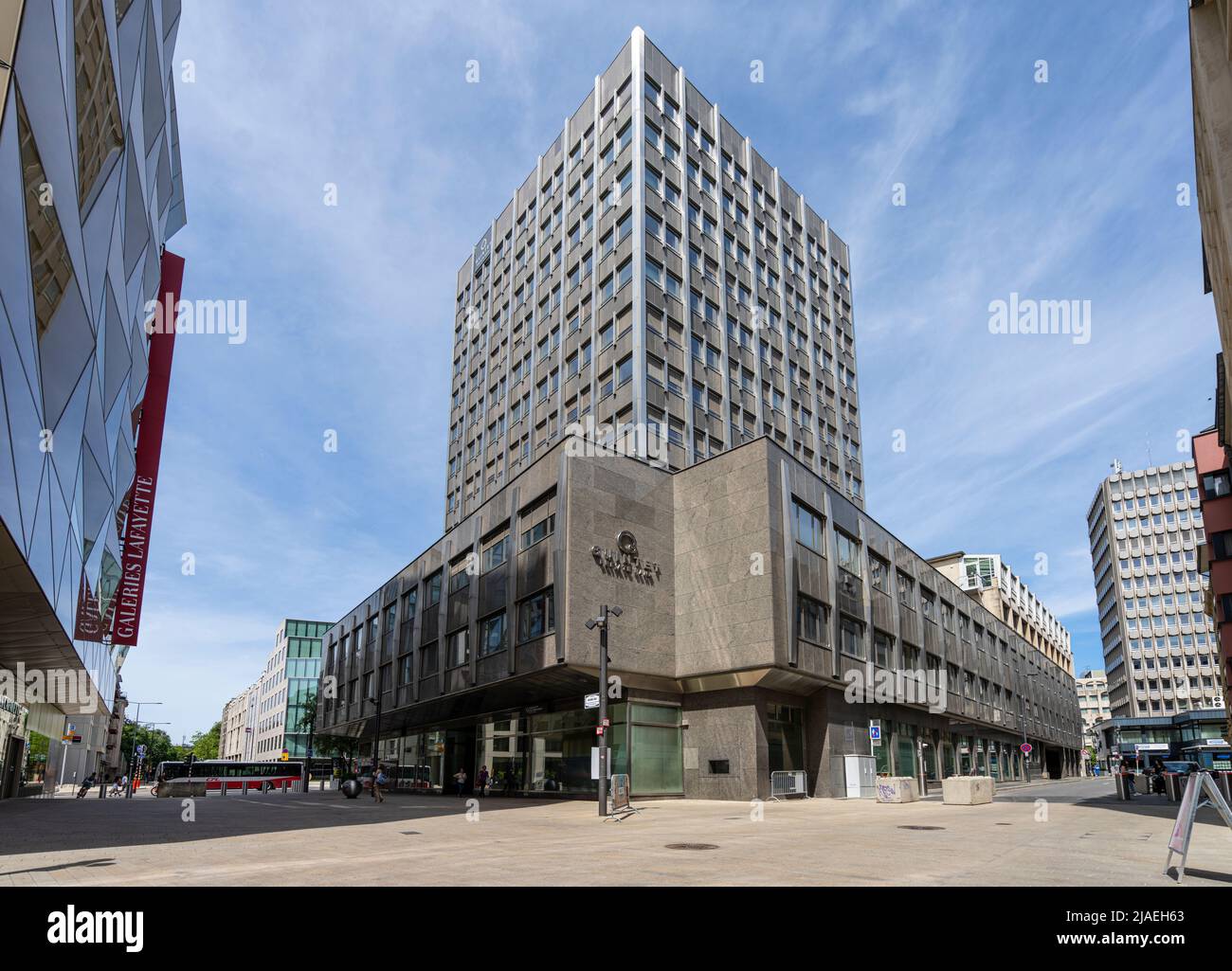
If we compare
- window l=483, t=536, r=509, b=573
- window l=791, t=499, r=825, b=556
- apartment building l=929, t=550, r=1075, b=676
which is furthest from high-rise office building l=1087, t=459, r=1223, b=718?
window l=483, t=536, r=509, b=573

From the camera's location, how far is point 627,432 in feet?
149

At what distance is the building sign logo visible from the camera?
1261 inches

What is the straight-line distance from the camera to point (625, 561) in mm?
33062

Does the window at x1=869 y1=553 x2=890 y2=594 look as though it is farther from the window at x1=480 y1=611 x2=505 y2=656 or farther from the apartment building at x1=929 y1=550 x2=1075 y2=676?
the apartment building at x1=929 y1=550 x2=1075 y2=676

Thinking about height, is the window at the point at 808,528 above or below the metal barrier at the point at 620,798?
above

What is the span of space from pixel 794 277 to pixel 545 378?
23487 mm

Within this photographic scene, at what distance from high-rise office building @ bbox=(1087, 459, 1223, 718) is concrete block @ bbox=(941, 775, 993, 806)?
114 m

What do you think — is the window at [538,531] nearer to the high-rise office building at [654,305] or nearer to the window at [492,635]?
the window at [492,635]

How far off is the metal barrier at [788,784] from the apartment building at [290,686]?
92.1 metres

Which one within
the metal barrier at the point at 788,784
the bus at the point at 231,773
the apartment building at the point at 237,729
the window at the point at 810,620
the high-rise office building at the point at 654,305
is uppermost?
the high-rise office building at the point at 654,305

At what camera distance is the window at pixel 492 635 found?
36938 mm

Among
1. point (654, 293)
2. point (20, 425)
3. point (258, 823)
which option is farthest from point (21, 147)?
point (654, 293)

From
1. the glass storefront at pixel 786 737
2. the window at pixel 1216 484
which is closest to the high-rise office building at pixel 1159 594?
the window at pixel 1216 484
